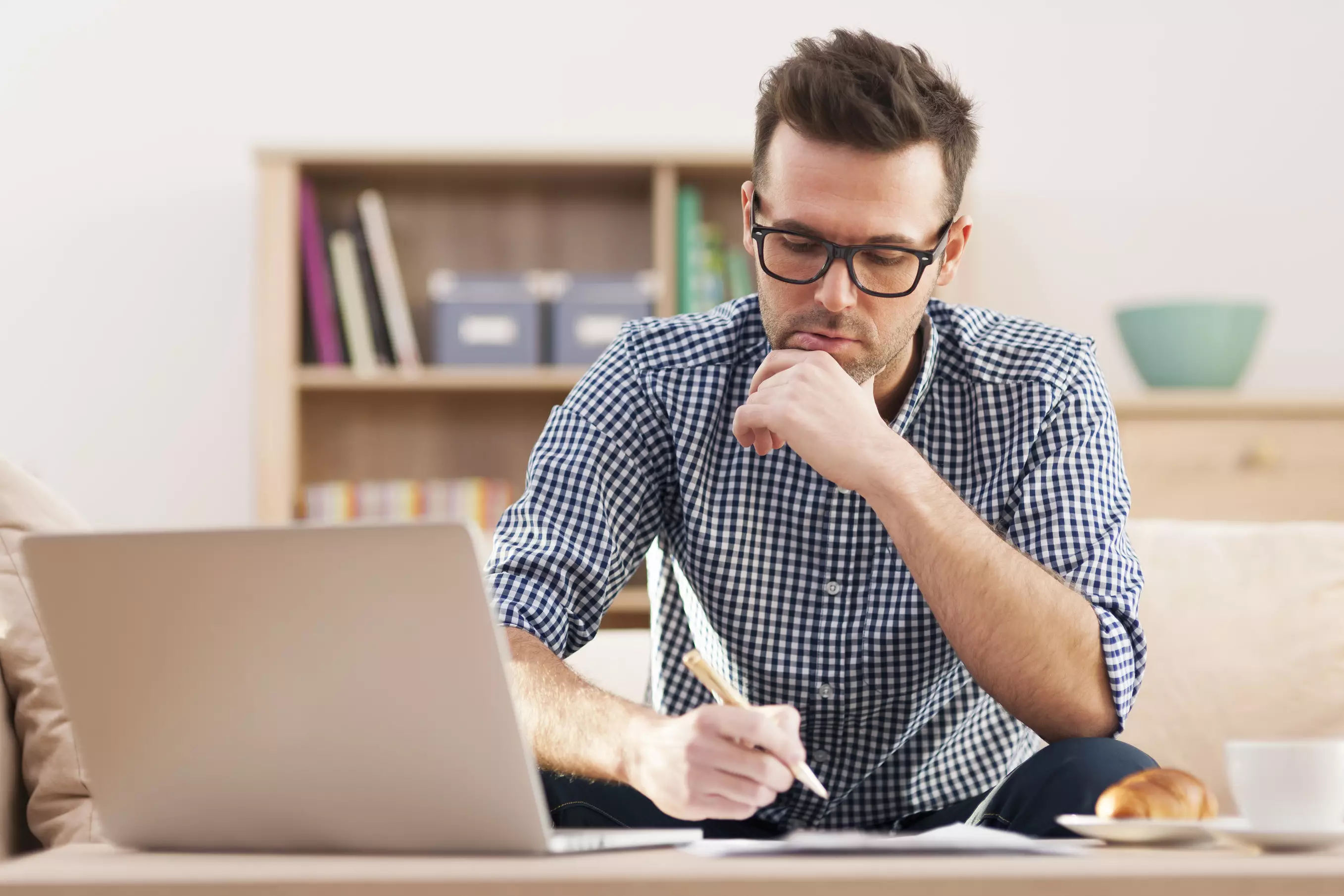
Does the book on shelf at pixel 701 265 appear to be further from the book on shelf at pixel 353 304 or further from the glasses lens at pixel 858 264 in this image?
the glasses lens at pixel 858 264

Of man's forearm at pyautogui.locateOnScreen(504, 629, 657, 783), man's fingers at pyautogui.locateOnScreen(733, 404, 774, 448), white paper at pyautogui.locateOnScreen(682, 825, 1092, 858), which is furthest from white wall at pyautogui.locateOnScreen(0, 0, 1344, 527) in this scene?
white paper at pyautogui.locateOnScreen(682, 825, 1092, 858)

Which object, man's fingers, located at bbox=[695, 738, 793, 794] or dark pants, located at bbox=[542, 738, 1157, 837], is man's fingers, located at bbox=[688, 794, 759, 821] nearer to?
man's fingers, located at bbox=[695, 738, 793, 794]

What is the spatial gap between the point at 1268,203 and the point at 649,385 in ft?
7.37

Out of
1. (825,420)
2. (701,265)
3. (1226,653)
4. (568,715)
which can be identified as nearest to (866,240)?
(825,420)

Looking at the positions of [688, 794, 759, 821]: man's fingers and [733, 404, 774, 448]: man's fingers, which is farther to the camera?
[733, 404, 774, 448]: man's fingers

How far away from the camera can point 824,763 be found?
130 cm

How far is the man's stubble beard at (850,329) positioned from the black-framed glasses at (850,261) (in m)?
0.02

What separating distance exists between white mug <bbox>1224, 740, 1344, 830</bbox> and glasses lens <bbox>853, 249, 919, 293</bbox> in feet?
2.19

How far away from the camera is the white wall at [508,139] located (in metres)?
2.99

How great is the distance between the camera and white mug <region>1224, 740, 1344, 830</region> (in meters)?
0.65

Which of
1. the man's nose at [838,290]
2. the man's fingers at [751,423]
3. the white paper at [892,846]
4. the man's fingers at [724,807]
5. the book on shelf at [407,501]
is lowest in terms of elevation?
the book on shelf at [407,501]

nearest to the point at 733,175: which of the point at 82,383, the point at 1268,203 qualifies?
the point at 1268,203

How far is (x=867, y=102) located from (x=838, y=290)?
189 millimetres

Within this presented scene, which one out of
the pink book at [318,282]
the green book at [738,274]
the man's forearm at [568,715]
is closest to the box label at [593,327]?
the green book at [738,274]
